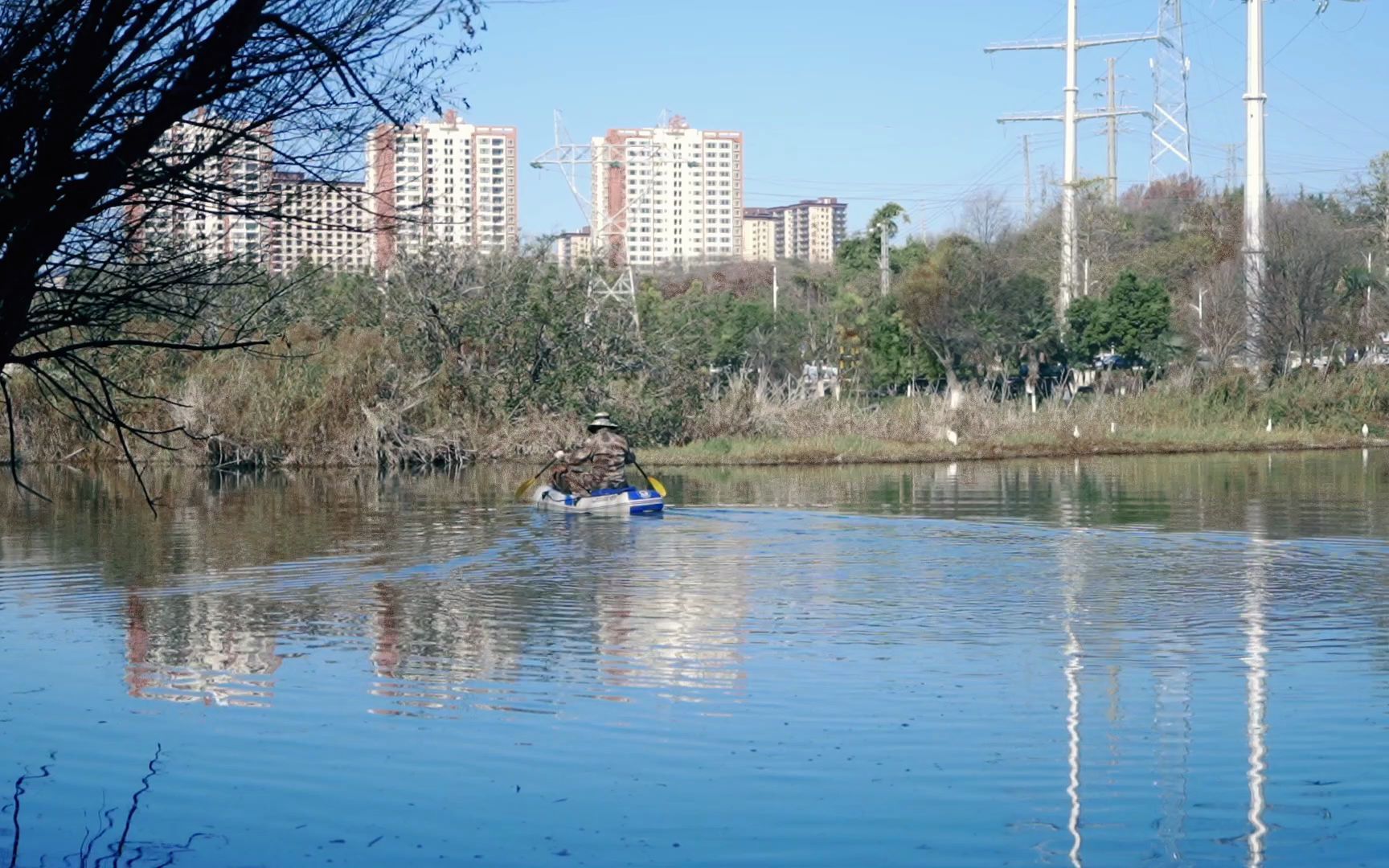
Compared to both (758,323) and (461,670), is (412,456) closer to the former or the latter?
(758,323)

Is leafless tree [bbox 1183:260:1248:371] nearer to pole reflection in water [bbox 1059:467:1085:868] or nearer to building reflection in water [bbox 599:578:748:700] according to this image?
pole reflection in water [bbox 1059:467:1085:868]

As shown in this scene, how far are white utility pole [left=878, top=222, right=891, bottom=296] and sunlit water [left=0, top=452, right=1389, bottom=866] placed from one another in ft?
132

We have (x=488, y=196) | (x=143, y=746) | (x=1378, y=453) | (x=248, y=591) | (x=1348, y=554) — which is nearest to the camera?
(x=143, y=746)

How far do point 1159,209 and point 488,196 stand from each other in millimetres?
39104

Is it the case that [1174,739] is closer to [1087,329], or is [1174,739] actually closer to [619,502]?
[619,502]

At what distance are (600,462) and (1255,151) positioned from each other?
113 ft

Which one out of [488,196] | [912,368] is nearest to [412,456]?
[912,368]

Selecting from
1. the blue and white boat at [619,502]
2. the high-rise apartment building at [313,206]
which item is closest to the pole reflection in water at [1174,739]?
the high-rise apartment building at [313,206]

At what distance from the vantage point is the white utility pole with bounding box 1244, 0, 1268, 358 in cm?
5275

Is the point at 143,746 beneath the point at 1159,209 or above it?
beneath

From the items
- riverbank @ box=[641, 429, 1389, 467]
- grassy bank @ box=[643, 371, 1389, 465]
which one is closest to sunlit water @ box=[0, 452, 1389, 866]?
riverbank @ box=[641, 429, 1389, 467]

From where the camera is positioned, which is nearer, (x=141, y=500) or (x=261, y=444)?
(x=141, y=500)

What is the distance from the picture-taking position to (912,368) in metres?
55.3

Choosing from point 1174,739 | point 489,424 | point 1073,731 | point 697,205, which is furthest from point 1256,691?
point 697,205
